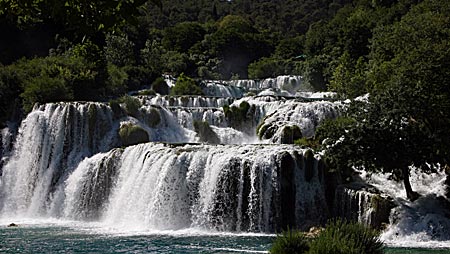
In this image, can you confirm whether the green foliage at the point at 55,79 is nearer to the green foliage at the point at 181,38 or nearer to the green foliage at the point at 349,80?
the green foliage at the point at 349,80

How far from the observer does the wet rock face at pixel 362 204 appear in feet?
59.1

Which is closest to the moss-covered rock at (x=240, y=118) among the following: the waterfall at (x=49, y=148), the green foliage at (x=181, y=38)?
the waterfall at (x=49, y=148)

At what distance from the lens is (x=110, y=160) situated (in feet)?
77.0

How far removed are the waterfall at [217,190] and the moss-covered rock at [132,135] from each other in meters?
4.41

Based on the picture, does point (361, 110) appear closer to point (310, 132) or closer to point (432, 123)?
point (432, 123)

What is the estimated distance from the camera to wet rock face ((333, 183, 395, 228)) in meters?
18.0

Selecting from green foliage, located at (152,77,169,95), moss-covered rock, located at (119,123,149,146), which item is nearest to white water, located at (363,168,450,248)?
moss-covered rock, located at (119,123,149,146)

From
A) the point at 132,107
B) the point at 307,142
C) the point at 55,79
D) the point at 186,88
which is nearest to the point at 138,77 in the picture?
the point at 186,88

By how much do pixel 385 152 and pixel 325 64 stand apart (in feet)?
84.3

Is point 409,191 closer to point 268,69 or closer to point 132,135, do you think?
point 132,135

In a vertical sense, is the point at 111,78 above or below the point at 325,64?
below

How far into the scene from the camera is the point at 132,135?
2706cm

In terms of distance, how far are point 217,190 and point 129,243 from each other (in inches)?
165

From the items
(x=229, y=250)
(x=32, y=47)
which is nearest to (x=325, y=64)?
(x=32, y=47)
